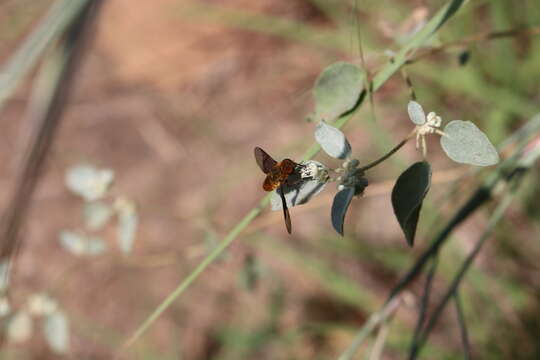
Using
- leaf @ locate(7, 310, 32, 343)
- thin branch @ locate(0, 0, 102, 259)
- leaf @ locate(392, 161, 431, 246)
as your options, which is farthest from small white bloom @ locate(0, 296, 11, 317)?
leaf @ locate(392, 161, 431, 246)

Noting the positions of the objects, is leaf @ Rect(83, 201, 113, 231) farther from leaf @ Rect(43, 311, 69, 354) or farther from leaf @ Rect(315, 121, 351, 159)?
leaf @ Rect(315, 121, 351, 159)

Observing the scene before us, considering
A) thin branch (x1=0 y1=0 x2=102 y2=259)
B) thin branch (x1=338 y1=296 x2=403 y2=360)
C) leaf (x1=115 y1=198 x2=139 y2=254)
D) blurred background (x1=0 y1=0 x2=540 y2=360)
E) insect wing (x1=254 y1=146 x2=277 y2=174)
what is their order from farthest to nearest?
1. blurred background (x1=0 y1=0 x2=540 y2=360)
2. leaf (x1=115 y1=198 x2=139 y2=254)
3. thin branch (x1=338 y1=296 x2=403 y2=360)
4. thin branch (x1=0 y1=0 x2=102 y2=259)
5. insect wing (x1=254 y1=146 x2=277 y2=174)

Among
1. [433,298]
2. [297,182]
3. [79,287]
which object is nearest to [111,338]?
[79,287]

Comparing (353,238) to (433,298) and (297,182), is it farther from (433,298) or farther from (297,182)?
(297,182)

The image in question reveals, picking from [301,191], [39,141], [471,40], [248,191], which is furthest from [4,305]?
[248,191]

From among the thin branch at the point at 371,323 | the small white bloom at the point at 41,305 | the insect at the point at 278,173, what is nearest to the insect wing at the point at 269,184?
the insect at the point at 278,173

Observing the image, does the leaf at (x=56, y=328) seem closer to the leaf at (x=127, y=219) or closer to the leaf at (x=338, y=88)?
the leaf at (x=127, y=219)

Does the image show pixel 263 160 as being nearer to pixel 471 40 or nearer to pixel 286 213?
pixel 286 213
